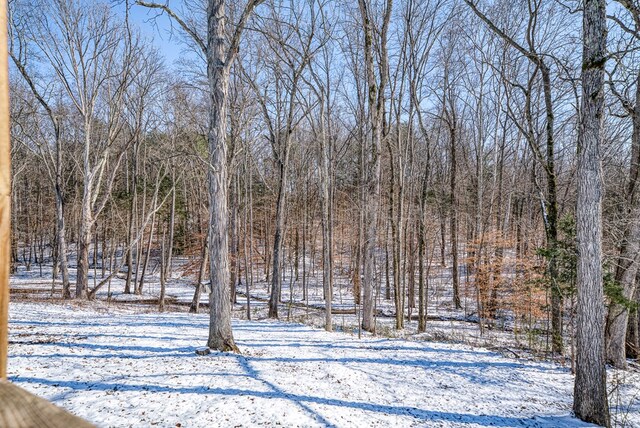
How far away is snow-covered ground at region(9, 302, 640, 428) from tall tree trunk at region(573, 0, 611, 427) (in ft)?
1.79

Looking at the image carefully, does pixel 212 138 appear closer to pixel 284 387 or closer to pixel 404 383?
pixel 284 387

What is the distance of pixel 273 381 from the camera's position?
5.73 meters

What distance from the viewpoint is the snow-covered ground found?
4508 millimetres

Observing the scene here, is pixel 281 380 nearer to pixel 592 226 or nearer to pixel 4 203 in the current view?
pixel 4 203

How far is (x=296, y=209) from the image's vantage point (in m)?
27.8

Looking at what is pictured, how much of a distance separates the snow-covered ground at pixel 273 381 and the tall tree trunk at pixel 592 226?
1.79 feet

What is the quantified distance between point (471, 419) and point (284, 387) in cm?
291

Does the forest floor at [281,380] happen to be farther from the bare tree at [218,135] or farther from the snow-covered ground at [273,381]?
the bare tree at [218,135]

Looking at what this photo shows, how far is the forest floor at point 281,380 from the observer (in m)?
4.54

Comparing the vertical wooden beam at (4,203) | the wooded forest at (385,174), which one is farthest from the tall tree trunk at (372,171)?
the vertical wooden beam at (4,203)

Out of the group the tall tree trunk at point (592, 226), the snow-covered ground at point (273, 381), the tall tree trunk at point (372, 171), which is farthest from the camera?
the tall tree trunk at point (372, 171)

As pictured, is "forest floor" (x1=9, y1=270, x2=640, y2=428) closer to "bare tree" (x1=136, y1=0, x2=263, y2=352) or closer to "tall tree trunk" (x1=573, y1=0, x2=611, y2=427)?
"tall tree trunk" (x1=573, y1=0, x2=611, y2=427)

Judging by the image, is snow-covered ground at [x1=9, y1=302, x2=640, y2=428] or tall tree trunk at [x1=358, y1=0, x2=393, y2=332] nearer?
snow-covered ground at [x1=9, y1=302, x2=640, y2=428]

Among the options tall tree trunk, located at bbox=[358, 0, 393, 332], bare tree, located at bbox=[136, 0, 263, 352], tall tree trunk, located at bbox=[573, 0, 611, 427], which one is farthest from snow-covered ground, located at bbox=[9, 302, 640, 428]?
tall tree trunk, located at bbox=[358, 0, 393, 332]
